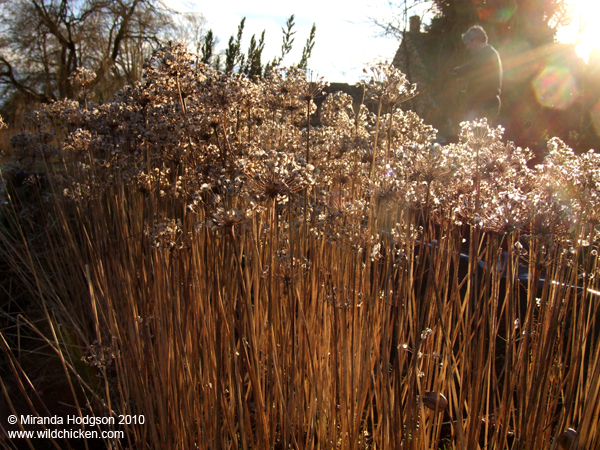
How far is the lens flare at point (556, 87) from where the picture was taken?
10.7 meters

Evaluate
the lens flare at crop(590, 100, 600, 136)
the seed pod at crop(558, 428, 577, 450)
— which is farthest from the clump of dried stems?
the lens flare at crop(590, 100, 600, 136)

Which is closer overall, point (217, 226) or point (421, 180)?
point (217, 226)

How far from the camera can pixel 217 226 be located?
121 cm

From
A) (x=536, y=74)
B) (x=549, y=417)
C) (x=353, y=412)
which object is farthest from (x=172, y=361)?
(x=536, y=74)

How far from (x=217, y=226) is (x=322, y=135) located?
1.86m

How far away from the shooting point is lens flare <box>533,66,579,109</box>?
10703 millimetres

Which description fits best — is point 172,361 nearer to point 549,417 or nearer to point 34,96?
point 549,417

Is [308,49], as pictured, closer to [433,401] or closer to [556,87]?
[433,401]

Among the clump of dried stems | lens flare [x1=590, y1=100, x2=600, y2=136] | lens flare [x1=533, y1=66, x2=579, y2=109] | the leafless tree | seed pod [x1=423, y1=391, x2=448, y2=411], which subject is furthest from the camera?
the leafless tree

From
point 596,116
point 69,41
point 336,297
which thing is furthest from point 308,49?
point 69,41

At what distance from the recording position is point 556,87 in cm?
1111

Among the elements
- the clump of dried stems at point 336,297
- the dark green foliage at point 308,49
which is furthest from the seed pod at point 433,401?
the dark green foliage at point 308,49

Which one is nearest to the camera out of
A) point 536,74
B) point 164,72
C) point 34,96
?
point 164,72

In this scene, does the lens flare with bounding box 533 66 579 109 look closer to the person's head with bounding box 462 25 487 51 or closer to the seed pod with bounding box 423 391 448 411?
the person's head with bounding box 462 25 487 51
